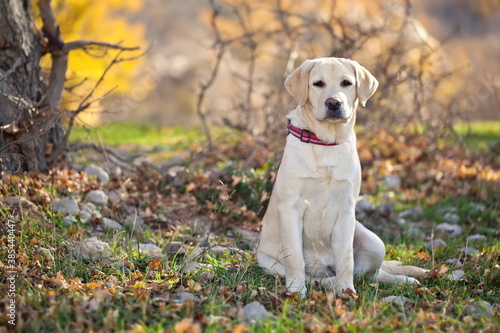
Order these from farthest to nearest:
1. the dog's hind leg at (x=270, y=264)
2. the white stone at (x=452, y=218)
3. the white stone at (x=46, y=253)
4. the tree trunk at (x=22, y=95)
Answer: the white stone at (x=452, y=218) < the tree trunk at (x=22, y=95) < the dog's hind leg at (x=270, y=264) < the white stone at (x=46, y=253)

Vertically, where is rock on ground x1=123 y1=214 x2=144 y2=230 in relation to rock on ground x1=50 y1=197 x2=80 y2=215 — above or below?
below

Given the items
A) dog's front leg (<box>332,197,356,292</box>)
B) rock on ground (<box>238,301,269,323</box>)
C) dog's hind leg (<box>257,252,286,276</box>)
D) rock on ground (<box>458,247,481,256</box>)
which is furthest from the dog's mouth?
rock on ground (<box>458,247,481,256</box>)

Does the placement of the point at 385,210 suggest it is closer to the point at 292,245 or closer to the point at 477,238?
the point at 477,238

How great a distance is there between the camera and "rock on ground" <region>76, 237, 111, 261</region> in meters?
3.56

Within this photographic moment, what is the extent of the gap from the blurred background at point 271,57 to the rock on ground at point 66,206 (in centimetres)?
85

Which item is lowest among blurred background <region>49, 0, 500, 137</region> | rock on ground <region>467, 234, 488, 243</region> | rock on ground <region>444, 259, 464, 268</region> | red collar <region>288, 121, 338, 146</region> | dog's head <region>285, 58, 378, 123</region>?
rock on ground <region>444, 259, 464, 268</region>

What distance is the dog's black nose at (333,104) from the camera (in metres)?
3.27

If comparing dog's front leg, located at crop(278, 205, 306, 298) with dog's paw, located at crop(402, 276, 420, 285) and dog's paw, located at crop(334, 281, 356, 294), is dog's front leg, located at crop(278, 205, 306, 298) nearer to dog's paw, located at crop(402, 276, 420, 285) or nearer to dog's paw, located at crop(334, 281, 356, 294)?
dog's paw, located at crop(334, 281, 356, 294)

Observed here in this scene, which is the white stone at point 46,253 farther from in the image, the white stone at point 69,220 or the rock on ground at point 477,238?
the rock on ground at point 477,238

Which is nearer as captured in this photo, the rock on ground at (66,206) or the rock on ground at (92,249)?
the rock on ground at (92,249)

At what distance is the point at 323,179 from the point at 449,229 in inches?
92.0

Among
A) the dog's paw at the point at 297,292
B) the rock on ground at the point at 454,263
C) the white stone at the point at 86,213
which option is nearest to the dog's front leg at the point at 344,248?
the dog's paw at the point at 297,292

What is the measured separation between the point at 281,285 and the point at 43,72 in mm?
3554

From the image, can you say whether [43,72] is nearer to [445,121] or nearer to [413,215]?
[413,215]
